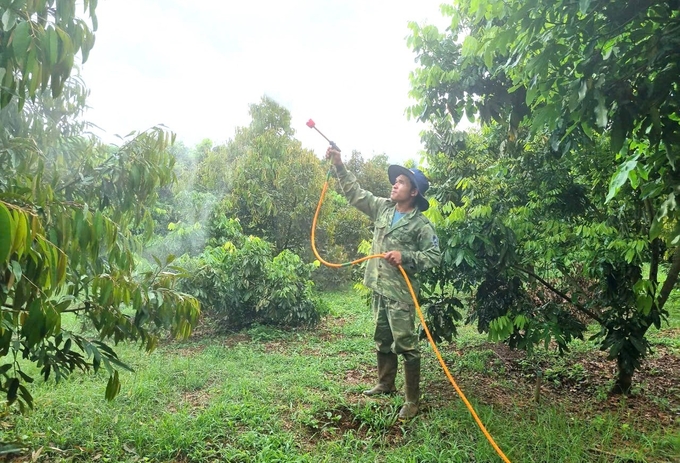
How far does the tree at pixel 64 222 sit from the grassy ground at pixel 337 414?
33.2 inches

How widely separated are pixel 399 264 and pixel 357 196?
793 millimetres

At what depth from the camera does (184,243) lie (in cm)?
693

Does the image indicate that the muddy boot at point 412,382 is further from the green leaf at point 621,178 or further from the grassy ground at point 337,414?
the green leaf at point 621,178

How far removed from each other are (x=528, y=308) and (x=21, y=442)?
3.31 metres

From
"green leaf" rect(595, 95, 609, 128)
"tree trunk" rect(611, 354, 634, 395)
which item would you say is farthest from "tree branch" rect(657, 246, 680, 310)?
"green leaf" rect(595, 95, 609, 128)

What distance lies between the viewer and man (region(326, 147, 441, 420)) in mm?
3297

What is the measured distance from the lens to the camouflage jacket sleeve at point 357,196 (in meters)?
3.72

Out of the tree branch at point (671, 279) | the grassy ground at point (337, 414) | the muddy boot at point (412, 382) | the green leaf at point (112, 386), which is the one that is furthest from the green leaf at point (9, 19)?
the tree branch at point (671, 279)

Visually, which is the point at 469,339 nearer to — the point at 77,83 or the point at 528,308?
the point at 528,308

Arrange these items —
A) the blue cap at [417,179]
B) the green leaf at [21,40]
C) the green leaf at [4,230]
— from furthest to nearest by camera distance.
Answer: the blue cap at [417,179] < the green leaf at [21,40] < the green leaf at [4,230]

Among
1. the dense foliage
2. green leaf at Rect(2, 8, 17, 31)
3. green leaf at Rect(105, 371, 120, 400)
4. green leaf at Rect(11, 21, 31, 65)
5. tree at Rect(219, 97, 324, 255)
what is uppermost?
tree at Rect(219, 97, 324, 255)

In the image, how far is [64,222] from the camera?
→ 159 cm

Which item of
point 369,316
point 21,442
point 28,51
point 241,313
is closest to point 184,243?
point 241,313

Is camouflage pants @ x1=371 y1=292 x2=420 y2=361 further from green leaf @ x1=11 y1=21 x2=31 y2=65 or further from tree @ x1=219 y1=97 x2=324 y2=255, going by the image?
tree @ x1=219 y1=97 x2=324 y2=255
